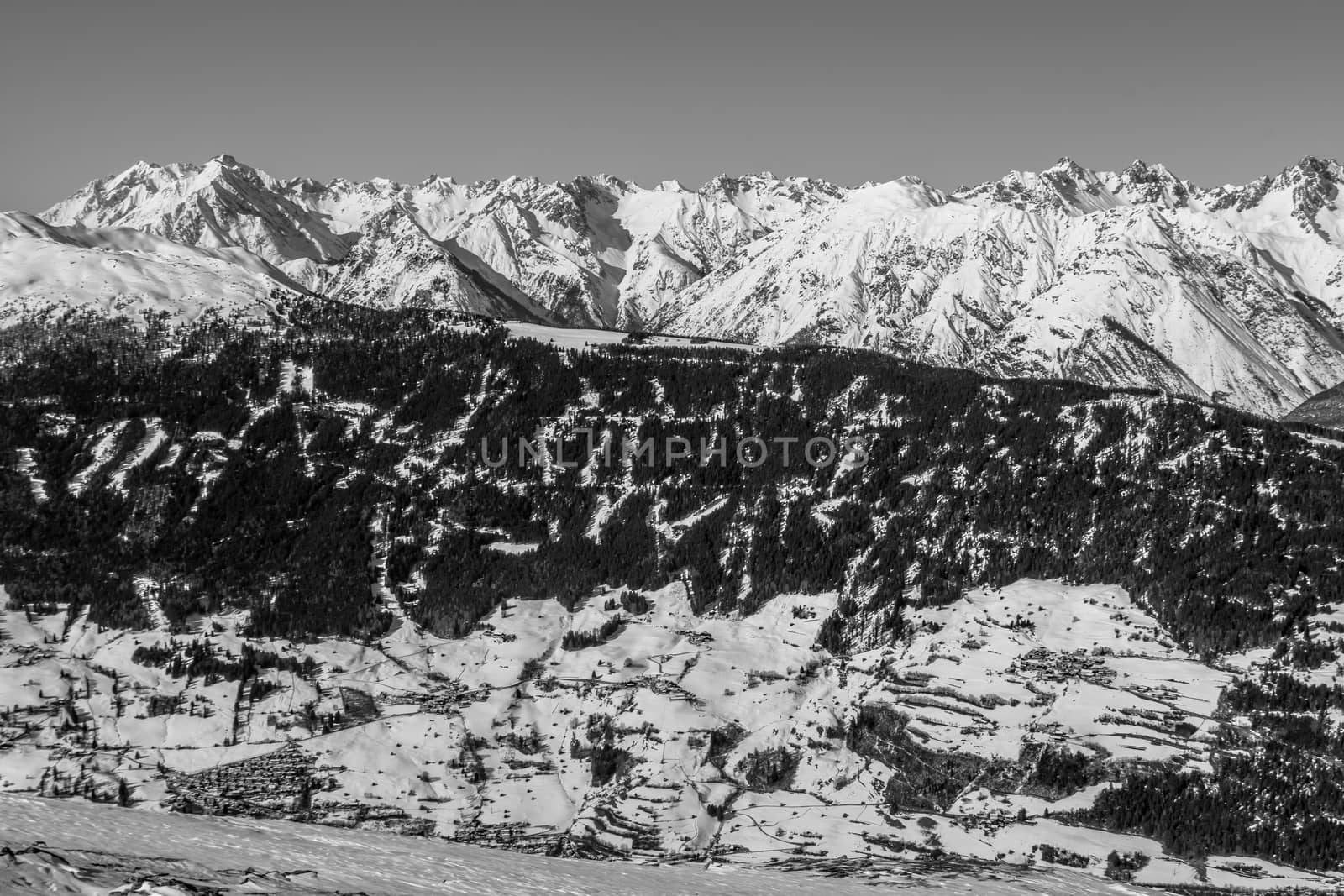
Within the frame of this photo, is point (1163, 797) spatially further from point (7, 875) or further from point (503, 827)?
point (7, 875)

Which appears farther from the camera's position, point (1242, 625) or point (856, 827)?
point (1242, 625)

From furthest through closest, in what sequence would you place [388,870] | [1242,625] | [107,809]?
1. [1242,625]
2. [107,809]
3. [388,870]

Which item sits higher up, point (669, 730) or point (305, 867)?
point (669, 730)

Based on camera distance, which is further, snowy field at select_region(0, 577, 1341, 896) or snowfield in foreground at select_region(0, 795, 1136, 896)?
snowy field at select_region(0, 577, 1341, 896)

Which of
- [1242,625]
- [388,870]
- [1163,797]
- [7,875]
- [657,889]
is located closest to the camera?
[7,875]

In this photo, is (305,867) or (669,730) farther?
(669,730)

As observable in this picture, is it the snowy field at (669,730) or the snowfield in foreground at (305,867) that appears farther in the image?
the snowy field at (669,730)

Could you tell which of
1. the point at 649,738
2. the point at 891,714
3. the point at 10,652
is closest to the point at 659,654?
the point at 649,738

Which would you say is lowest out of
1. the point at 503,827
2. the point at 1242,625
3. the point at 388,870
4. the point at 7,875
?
the point at 503,827
